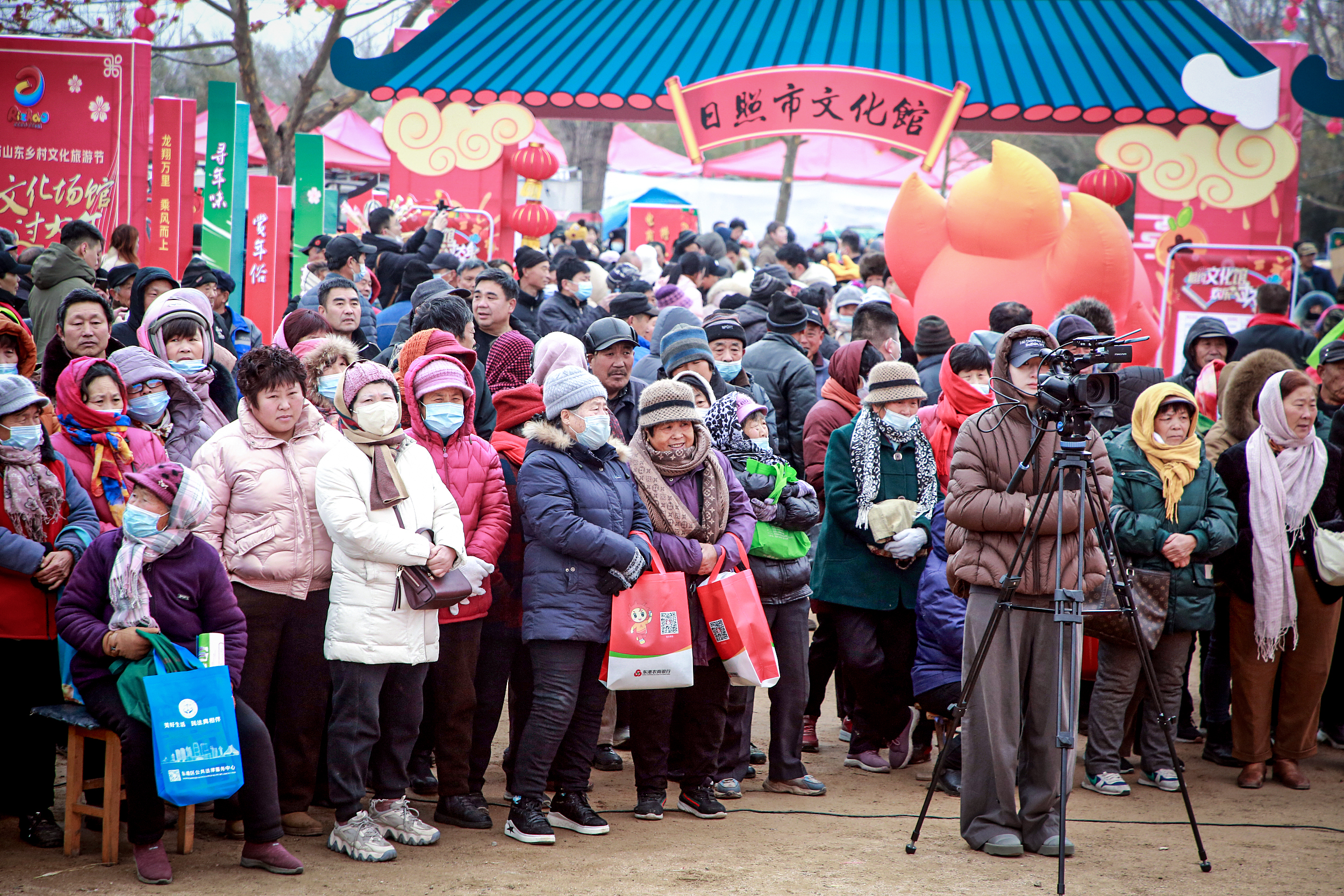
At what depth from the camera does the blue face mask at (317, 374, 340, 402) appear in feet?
17.0

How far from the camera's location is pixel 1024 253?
950cm

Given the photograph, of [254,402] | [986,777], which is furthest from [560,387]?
[986,777]

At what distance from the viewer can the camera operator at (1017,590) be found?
14.9 ft

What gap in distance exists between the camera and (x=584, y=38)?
47.3ft

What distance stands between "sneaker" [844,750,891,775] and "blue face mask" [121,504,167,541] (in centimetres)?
340

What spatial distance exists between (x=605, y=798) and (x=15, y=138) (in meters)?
5.85

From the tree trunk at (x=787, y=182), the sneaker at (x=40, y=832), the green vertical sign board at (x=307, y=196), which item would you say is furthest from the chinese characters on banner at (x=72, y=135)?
the tree trunk at (x=787, y=182)

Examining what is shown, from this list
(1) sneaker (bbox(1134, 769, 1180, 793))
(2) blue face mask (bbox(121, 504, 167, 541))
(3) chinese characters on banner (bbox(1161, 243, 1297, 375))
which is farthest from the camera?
(3) chinese characters on banner (bbox(1161, 243, 1297, 375))

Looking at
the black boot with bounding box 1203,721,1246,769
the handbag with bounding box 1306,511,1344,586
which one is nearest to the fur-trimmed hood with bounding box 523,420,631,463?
the handbag with bounding box 1306,511,1344,586

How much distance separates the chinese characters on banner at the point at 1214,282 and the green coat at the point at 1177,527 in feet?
22.4

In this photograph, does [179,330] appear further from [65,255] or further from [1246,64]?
[1246,64]

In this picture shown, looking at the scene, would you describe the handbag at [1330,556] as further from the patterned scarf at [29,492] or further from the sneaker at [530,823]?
the patterned scarf at [29,492]

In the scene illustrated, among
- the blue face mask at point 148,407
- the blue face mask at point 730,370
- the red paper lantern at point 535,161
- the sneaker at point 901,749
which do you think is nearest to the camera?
the blue face mask at point 148,407

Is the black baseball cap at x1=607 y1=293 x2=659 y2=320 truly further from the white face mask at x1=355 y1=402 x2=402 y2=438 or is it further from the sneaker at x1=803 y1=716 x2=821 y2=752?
the white face mask at x1=355 y1=402 x2=402 y2=438
